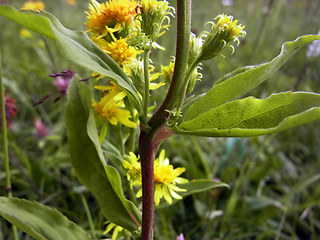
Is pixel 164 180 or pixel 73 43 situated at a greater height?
pixel 73 43

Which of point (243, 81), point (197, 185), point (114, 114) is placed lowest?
point (197, 185)

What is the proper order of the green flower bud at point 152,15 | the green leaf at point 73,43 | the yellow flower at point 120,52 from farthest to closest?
the yellow flower at point 120,52 → the green flower bud at point 152,15 → the green leaf at point 73,43

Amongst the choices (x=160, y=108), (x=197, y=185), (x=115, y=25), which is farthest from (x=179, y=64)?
(x=197, y=185)

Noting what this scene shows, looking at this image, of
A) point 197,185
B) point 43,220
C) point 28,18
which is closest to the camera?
point 28,18

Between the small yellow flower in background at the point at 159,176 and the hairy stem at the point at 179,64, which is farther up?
the hairy stem at the point at 179,64

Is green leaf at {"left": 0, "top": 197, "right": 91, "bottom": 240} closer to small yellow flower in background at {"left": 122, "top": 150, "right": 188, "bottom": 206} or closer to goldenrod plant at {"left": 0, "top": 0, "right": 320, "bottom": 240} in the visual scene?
goldenrod plant at {"left": 0, "top": 0, "right": 320, "bottom": 240}

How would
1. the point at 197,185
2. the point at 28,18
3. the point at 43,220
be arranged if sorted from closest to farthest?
the point at 28,18, the point at 43,220, the point at 197,185

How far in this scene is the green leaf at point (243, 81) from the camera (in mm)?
555

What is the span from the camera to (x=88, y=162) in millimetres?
694

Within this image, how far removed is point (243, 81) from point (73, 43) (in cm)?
27

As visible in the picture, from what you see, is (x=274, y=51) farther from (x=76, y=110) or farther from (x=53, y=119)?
(x=76, y=110)

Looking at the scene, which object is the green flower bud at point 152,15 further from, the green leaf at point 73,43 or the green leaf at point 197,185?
the green leaf at point 197,185

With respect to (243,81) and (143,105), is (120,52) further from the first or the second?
(243,81)

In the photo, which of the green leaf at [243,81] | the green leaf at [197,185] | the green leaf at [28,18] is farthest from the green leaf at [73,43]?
the green leaf at [197,185]
